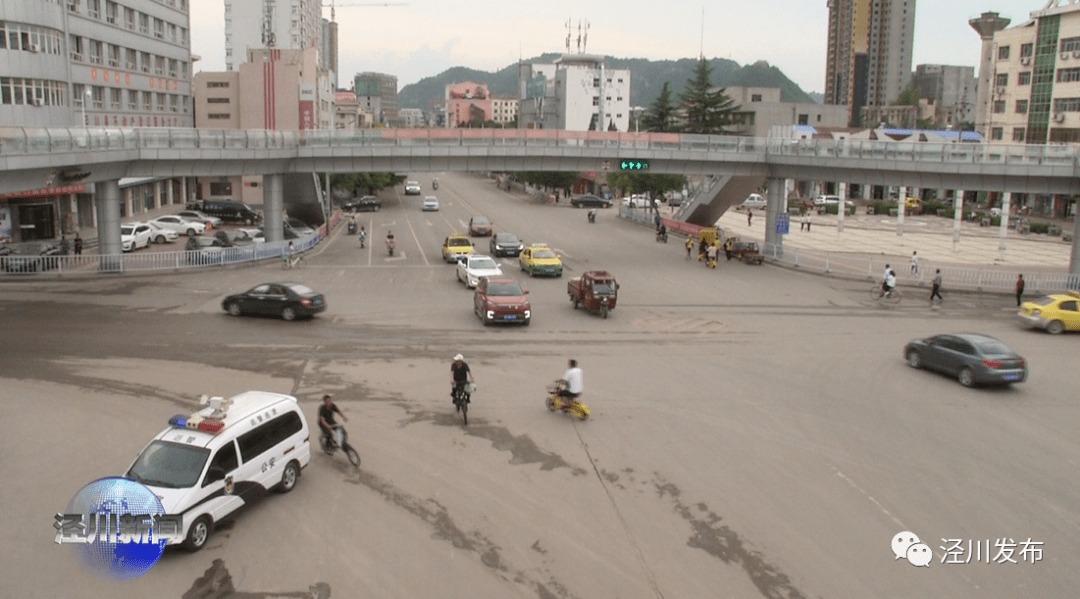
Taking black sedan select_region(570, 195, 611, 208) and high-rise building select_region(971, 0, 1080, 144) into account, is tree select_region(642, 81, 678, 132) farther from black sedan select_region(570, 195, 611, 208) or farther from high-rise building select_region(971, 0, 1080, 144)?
high-rise building select_region(971, 0, 1080, 144)

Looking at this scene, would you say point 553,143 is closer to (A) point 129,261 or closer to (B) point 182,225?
(A) point 129,261

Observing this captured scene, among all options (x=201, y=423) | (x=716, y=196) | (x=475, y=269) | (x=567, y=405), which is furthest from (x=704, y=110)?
(x=201, y=423)

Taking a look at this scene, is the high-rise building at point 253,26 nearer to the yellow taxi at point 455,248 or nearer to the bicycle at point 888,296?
the yellow taxi at point 455,248

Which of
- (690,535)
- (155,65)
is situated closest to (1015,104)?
(155,65)

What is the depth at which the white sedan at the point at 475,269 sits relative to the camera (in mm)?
34531

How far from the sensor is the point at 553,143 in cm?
4553

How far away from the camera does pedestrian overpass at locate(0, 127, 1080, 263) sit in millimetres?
37875

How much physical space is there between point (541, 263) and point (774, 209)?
621 inches

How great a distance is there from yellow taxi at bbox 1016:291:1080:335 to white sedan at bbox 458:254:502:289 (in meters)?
19.3

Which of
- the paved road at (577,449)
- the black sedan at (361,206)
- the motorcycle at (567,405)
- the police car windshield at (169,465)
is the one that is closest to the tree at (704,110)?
the black sedan at (361,206)

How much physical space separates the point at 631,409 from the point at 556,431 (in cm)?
229

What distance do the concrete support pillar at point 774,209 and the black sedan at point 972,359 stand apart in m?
23.9

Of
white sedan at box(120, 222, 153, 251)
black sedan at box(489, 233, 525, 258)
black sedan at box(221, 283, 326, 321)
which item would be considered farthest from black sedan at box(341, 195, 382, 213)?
black sedan at box(221, 283, 326, 321)

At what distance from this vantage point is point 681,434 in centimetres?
1702
